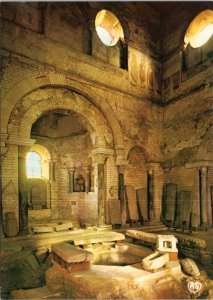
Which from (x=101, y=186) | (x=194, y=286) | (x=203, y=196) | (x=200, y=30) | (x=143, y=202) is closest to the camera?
(x=194, y=286)

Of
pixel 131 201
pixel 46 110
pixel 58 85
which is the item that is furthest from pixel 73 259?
pixel 58 85

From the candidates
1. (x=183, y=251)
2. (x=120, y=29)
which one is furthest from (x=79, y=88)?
(x=183, y=251)

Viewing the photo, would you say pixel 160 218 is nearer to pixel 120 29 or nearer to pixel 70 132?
pixel 70 132

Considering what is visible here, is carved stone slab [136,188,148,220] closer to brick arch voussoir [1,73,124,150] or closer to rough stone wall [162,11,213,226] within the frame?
rough stone wall [162,11,213,226]


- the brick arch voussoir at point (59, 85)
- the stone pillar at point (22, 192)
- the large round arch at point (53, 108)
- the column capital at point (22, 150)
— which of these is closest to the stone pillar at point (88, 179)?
the large round arch at point (53, 108)

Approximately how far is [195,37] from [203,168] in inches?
223

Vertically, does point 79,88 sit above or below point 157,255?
above

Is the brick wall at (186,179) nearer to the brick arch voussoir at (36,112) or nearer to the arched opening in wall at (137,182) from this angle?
the arched opening in wall at (137,182)

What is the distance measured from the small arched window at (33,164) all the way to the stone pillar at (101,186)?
14.7ft

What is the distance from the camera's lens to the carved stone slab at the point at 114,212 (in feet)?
29.3

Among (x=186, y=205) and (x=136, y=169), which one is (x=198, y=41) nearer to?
(x=136, y=169)

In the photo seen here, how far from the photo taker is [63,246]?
18.5 feet

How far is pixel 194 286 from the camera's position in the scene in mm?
4988

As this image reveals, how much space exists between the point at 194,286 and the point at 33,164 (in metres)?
9.48
